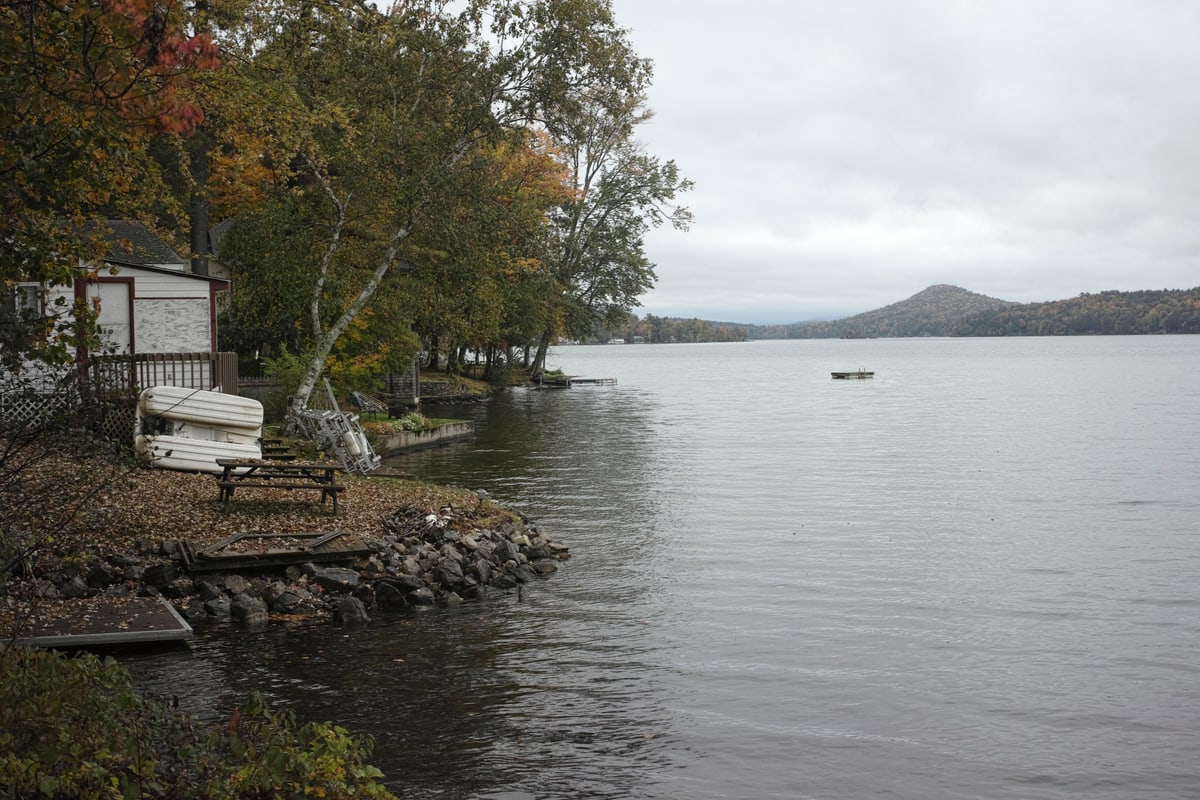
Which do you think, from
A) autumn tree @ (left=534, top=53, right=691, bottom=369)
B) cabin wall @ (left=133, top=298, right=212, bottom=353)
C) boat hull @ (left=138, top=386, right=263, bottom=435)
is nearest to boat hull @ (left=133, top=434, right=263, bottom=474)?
boat hull @ (left=138, top=386, right=263, bottom=435)

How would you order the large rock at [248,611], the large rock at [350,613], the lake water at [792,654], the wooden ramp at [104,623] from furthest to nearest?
the large rock at [350,613] < the large rock at [248,611] < the wooden ramp at [104,623] < the lake water at [792,654]

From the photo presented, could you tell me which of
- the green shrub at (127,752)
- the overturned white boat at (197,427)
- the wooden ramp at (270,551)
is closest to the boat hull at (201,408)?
the overturned white boat at (197,427)

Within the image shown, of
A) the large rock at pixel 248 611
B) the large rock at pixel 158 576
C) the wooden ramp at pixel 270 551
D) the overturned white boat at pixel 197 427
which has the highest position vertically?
the overturned white boat at pixel 197 427

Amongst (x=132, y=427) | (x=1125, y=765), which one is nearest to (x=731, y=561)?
(x=1125, y=765)

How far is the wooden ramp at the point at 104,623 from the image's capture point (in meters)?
10.9

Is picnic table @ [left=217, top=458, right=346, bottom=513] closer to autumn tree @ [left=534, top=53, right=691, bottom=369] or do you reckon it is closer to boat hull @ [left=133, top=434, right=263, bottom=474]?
boat hull @ [left=133, top=434, right=263, bottom=474]

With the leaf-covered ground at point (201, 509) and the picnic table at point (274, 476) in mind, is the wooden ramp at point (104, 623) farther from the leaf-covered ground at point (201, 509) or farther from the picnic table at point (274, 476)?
the picnic table at point (274, 476)

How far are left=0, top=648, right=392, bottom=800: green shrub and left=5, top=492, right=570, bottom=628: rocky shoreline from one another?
5258 mm

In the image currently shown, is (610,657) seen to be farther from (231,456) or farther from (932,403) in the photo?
(932,403)

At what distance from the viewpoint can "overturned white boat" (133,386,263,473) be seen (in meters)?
19.3

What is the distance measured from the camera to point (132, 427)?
67.3ft

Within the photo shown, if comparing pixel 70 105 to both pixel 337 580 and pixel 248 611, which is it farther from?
pixel 337 580

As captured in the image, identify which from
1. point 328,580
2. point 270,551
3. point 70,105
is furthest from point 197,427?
point 70,105

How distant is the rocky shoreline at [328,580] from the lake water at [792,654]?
53cm
